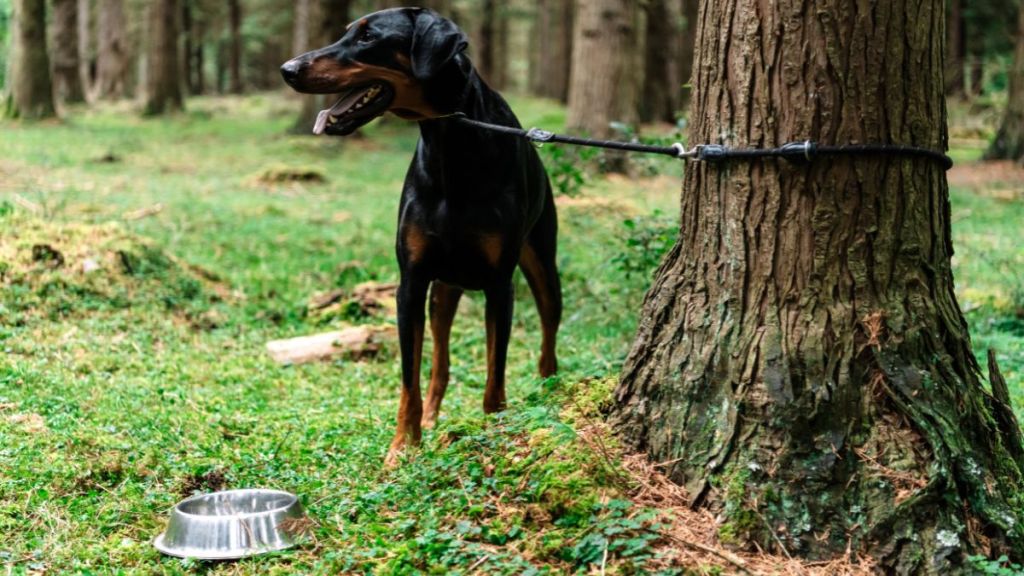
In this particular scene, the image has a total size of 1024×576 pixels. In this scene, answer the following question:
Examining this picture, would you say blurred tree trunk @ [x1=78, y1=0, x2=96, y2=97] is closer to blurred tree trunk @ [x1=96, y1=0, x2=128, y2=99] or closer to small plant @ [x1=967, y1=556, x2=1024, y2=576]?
blurred tree trunk @ [x1=96, y1=0, x2=128, y2=99]

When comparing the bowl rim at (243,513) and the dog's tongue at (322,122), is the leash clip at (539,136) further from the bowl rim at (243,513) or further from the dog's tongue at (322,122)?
the bowl rim at (243,513)

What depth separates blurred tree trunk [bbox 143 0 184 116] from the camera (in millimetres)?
25562

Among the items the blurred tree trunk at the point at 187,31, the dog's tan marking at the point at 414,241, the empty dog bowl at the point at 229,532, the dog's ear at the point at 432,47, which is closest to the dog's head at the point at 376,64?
the dog's ear at the point at 432,47

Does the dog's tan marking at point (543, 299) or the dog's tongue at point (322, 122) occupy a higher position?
the dog's tongue at point (322, 122)

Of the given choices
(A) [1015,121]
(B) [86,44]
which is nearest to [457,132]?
(A) [1015,121]

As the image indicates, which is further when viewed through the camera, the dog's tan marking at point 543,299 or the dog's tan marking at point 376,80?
the dog's tan marking at point 543,299

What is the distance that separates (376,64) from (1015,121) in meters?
15.7

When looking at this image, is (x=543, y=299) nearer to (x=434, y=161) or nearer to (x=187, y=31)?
(x=434, y=161)

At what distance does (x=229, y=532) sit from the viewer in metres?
3.77

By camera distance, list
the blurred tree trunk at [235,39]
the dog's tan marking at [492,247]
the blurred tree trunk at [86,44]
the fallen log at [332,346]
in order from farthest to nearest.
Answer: the blurred tree trunk at [235,39] < the blurred tree trunk at [86,44] < the fallen log at [332,346] < the dog's tan marking at [492,247]

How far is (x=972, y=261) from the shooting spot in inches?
403

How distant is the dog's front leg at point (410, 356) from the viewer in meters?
4.91

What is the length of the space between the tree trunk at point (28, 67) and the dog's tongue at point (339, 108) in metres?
18.9

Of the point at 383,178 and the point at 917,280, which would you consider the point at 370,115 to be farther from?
the point at 383,178
